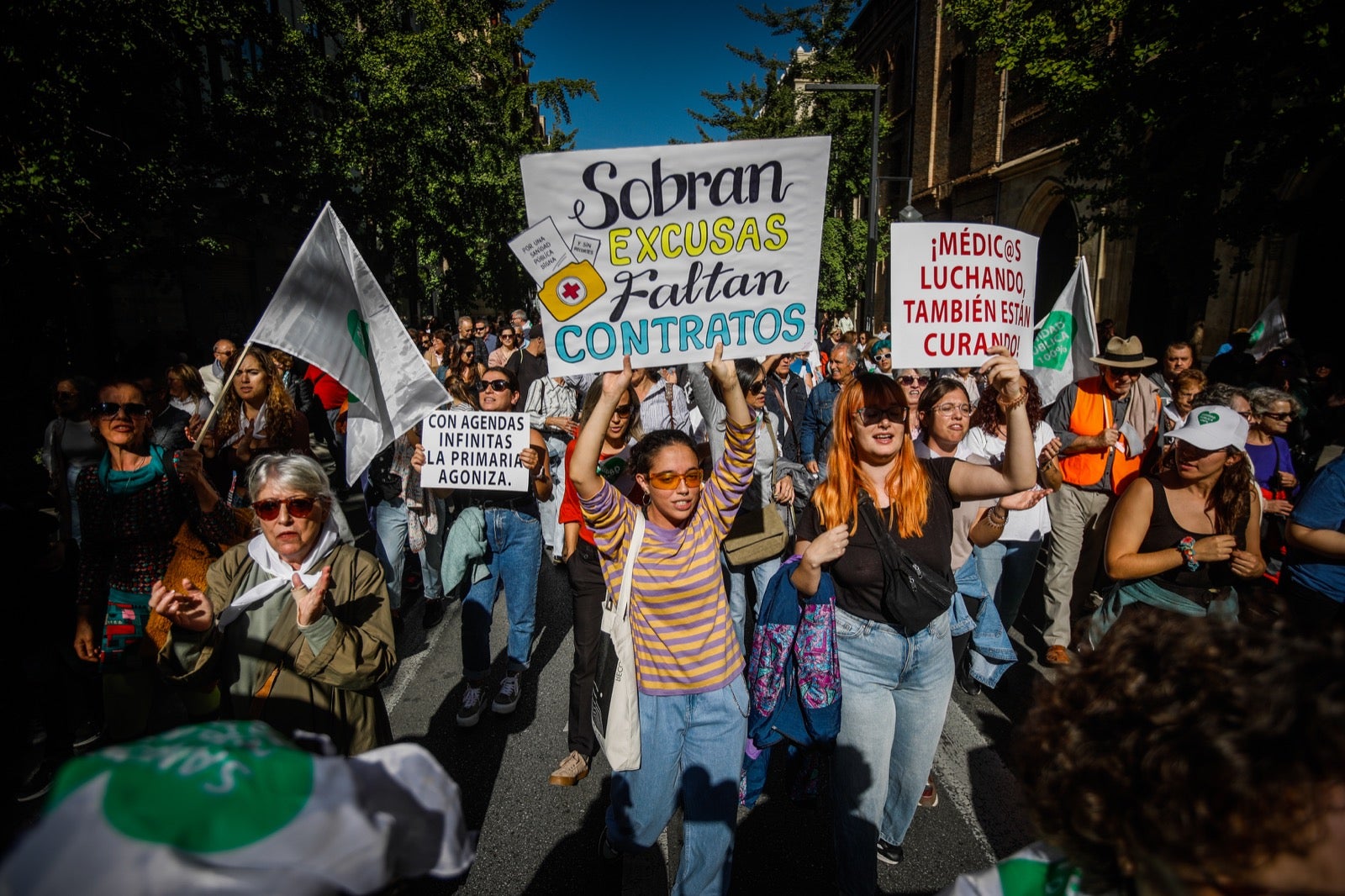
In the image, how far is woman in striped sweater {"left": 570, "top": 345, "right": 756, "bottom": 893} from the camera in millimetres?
2514

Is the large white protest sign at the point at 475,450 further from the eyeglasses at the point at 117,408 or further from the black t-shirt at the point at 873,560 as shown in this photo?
the black t-shirt at the point at 873,560

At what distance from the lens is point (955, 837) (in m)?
3.07

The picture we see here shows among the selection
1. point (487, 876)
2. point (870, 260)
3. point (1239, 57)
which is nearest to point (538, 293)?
point (487, 876)

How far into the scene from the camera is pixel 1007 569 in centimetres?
463

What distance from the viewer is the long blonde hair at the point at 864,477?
2.61 metres

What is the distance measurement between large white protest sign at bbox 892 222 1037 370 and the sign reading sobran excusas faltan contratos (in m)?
Result: 0.51

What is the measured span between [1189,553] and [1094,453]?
2.08 m

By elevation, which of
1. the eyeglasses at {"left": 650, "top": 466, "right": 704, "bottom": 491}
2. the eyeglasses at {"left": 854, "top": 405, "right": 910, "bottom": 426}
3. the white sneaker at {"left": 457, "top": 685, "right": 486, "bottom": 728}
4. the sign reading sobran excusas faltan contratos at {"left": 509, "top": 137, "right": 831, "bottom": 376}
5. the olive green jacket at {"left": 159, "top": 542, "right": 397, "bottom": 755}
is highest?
the sign reading sobran excusas faltan contratos at {"left": 509, "top": 137, "right": 831, "bottom": 376}

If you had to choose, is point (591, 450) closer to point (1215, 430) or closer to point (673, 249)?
point (673, 249)

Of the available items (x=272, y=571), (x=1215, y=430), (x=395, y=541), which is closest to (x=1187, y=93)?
(x=1215, y=430)

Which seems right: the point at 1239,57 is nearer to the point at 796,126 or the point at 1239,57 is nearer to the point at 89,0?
the point at 89,0

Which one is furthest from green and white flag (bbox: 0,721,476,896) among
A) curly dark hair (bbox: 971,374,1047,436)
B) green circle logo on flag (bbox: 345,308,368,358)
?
curly dark hair (bbox: 971,374,1047,436)

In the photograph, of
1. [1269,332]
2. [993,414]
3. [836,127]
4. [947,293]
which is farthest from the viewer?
[836,127]

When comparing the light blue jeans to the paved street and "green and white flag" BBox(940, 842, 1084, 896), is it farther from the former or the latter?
"green and white flag" BBox(940, 842, 1084, 896)
